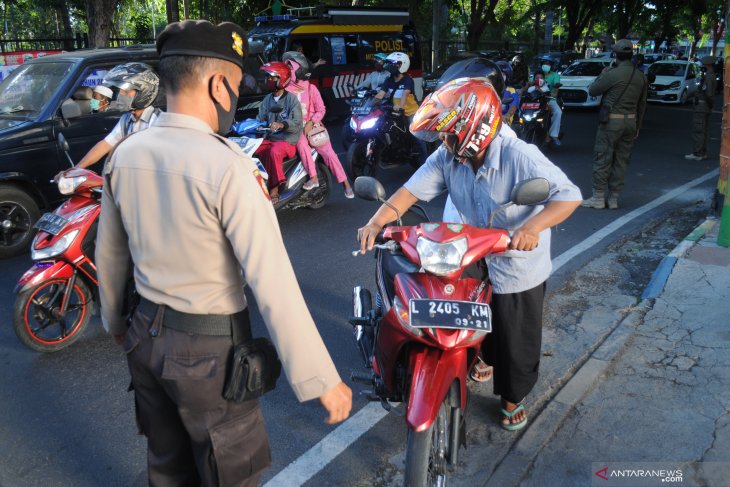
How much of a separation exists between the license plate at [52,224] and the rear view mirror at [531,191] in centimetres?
300

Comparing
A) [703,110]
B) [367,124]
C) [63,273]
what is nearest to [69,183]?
[63,273]

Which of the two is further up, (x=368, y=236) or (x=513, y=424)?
(x=368, y=236)

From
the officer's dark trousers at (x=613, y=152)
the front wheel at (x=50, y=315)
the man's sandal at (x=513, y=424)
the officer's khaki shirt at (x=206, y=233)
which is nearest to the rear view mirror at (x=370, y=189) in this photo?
the officer's khaki shirt at (x=206, y=233)

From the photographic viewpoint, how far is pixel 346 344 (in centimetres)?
445

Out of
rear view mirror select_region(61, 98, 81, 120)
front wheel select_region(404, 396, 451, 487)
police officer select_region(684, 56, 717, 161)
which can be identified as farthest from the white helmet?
front wheel select_region(404, 396, 451, 487)

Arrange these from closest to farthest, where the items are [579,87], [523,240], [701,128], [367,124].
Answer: [523,240] → [367,124] → [701,128] → [579,87]

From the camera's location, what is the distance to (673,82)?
23.0 metres

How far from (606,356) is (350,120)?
6034 mm

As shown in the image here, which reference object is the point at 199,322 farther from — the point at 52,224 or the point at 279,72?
the point at 279,72

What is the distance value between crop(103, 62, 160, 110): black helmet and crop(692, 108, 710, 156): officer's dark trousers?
9652mm

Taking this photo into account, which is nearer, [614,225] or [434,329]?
[434,329]

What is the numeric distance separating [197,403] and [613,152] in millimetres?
7049

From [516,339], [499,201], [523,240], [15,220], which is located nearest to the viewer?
[523,240]

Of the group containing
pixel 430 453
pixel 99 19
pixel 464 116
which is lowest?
pixel 430 453
